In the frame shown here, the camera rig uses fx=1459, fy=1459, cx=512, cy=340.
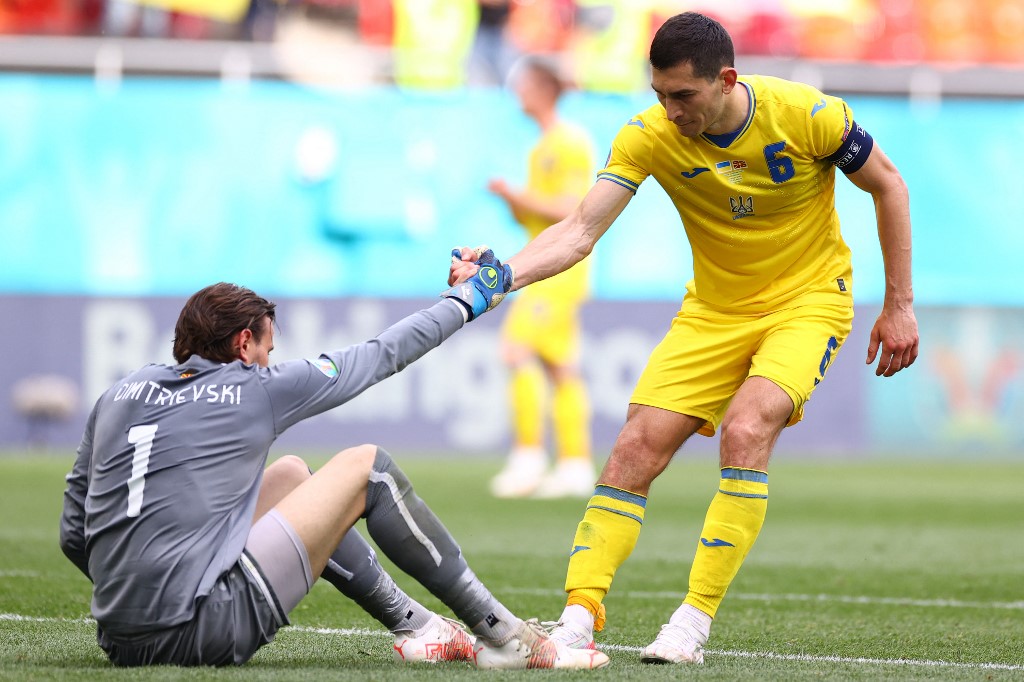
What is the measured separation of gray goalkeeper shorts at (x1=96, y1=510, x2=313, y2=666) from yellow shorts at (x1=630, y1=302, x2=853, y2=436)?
1461mm

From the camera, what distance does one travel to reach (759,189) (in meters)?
4.79

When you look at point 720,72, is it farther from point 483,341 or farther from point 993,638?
point 483,341

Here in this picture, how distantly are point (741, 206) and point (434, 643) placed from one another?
1.74m

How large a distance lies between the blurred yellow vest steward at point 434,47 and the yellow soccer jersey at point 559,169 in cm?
865

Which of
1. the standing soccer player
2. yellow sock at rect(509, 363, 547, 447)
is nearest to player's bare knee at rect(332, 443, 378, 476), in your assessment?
the standing soccer player

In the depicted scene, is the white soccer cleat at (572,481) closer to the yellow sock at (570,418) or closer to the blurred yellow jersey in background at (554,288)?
the yellow sock at (570,418)

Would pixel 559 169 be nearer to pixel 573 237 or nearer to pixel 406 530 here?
pixel 573 237

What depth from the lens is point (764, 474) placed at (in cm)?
459

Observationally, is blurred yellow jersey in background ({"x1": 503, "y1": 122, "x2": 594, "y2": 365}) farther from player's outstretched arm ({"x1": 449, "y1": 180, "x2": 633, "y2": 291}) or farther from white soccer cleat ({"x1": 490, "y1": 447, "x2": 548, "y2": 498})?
player's outstretched arm ({"x1": 449, "y1": 180, "x2": 633, "y2": 291})

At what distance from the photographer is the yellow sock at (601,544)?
4.62 m

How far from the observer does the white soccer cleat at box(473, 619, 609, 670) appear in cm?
413

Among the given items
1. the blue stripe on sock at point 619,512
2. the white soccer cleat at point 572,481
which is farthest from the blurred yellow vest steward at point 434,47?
the blue stripe on sock at point 619,512

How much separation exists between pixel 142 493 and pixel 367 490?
60cm

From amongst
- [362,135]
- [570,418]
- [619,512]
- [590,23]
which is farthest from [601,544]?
[590,23]
